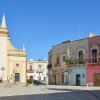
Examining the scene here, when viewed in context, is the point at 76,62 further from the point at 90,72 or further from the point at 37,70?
the point at 37,70

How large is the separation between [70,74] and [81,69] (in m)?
3.87

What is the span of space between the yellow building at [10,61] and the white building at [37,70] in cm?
2576

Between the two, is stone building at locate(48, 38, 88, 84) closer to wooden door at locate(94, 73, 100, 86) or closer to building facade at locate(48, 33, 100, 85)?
building facade at locate(48, 33, 100, 85)

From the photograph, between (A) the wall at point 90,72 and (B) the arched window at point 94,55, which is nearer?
(A) the wall at point 90,72

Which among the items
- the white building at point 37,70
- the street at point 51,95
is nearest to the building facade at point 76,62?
the street at point 51,95

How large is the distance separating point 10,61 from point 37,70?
30178 millimetres

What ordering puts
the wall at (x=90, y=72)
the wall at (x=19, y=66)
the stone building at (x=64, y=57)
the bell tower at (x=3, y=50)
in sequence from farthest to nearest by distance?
1. the wall at (x=19, y=66)
2. the bell tower at (x=3, y=50)
3. the stone building at (x=64, y=57)
4. the wall at (x=90, y=72)

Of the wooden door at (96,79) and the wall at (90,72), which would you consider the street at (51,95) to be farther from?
the wall at (90,72)

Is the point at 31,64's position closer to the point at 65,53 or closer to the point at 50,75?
the point at 50,75

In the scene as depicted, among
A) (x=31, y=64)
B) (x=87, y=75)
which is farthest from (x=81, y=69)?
(x=31, y=64)

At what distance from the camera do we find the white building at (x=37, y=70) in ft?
288

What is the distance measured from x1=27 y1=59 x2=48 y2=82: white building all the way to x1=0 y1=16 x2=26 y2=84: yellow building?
25760 mm

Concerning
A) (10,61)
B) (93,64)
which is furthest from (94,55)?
(10,61)

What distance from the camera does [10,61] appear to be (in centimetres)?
5919
